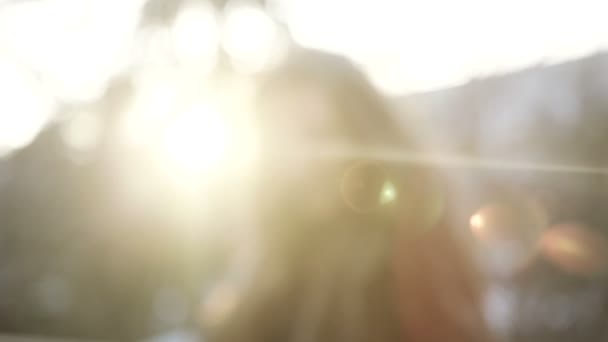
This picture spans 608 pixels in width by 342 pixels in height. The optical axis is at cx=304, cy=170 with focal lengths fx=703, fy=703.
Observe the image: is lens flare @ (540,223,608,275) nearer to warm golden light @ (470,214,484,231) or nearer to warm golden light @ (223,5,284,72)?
warm golden light @ (470,214,484,231)

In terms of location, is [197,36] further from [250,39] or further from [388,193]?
A: [388,193]

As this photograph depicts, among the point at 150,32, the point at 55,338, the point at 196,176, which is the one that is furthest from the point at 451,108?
the point at 55,338

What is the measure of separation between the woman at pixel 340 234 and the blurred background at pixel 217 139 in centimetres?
3

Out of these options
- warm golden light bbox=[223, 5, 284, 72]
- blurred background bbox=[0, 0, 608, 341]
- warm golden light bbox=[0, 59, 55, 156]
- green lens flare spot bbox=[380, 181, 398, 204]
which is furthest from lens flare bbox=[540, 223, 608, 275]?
warm golden light bbox=[0, 59, 55, 156]

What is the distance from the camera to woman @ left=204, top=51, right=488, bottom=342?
0.77m

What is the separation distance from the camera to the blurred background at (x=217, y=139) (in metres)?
0.80

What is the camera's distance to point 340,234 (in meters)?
0.80

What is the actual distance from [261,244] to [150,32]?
14.8 inches

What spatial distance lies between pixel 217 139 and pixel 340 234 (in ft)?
0.69

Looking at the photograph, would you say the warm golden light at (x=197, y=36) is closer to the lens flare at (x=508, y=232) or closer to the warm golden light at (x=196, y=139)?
the warm golden light at (x=196, y=139)

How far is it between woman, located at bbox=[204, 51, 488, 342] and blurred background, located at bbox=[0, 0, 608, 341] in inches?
1.2

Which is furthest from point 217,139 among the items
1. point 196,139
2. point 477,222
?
point 477,222

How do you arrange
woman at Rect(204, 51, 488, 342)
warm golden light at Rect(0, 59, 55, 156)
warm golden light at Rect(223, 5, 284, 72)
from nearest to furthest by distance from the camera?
woman at Rect(204, 51, 488, 342) < warm golden light at Rect(223, 5, 284, 72) < warm golden light at Rect(0, 59, 55, 156)

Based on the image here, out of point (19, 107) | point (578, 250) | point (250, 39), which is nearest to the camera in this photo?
point (578, 250)
